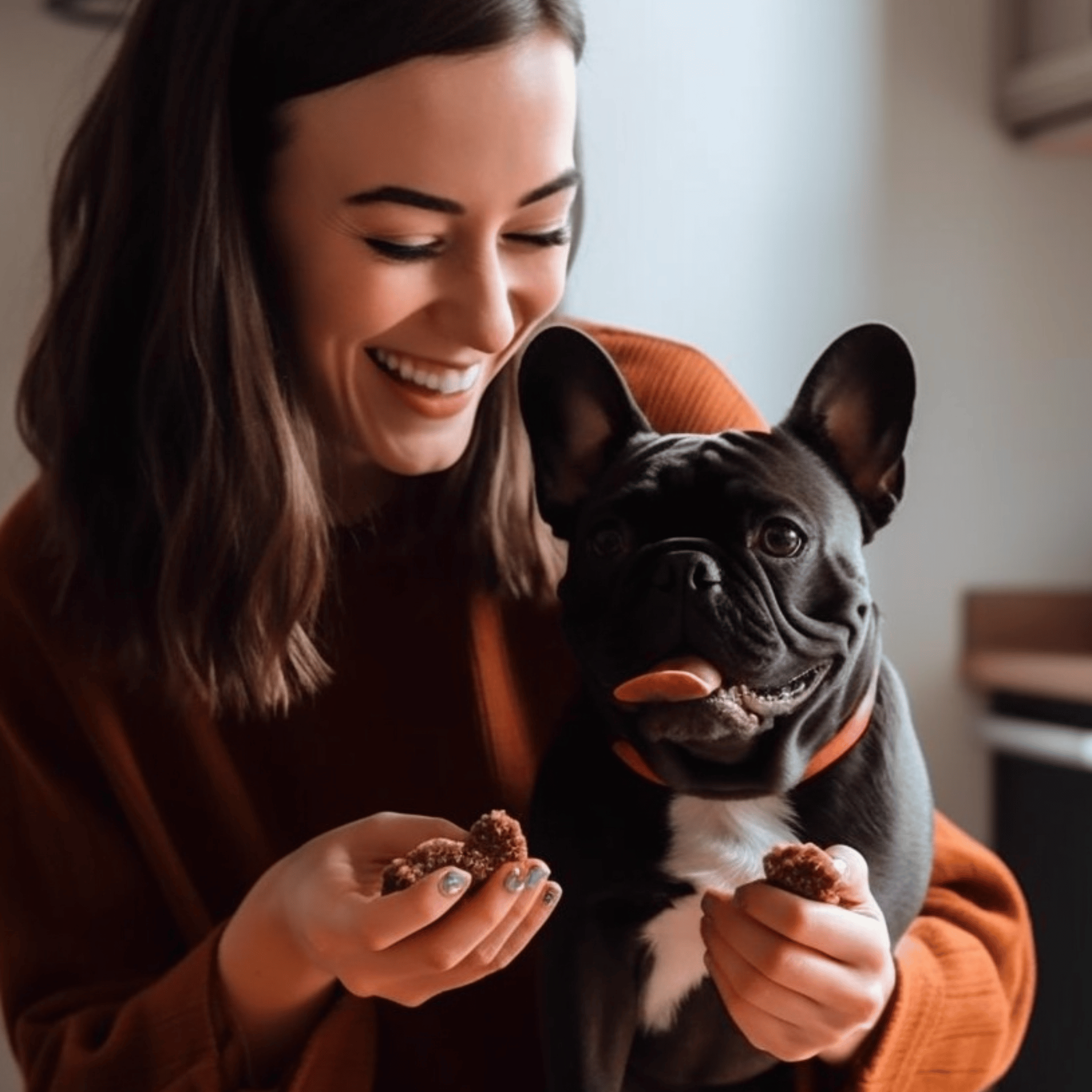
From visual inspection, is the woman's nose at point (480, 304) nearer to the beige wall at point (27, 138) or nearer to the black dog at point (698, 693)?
the black dog at point (698, 693)

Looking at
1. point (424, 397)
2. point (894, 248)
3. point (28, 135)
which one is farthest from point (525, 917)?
point (894, 248)

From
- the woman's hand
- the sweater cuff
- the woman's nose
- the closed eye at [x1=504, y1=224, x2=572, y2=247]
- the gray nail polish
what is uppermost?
the closed eye at [x1=504, y1=224, x2=572, y2=247]

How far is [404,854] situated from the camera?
783 millimetres

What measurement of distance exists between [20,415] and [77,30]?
487mm

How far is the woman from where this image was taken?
2.84 ft

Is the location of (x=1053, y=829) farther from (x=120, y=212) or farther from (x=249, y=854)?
(x=120, y=212)

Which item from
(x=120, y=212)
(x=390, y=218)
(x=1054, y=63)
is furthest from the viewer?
(x=1054, y=63)

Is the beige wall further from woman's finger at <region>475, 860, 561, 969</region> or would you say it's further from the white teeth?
woman's finger at <region>475, 860, 561, 969</region>

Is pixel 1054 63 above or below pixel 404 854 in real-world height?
above

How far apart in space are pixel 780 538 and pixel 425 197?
12.4 inches

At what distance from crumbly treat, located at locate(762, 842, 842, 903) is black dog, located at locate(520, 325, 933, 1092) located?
27mm

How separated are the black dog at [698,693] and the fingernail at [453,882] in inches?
1.7

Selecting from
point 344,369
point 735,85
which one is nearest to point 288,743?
point 344,369

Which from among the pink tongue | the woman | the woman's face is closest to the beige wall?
the woman
